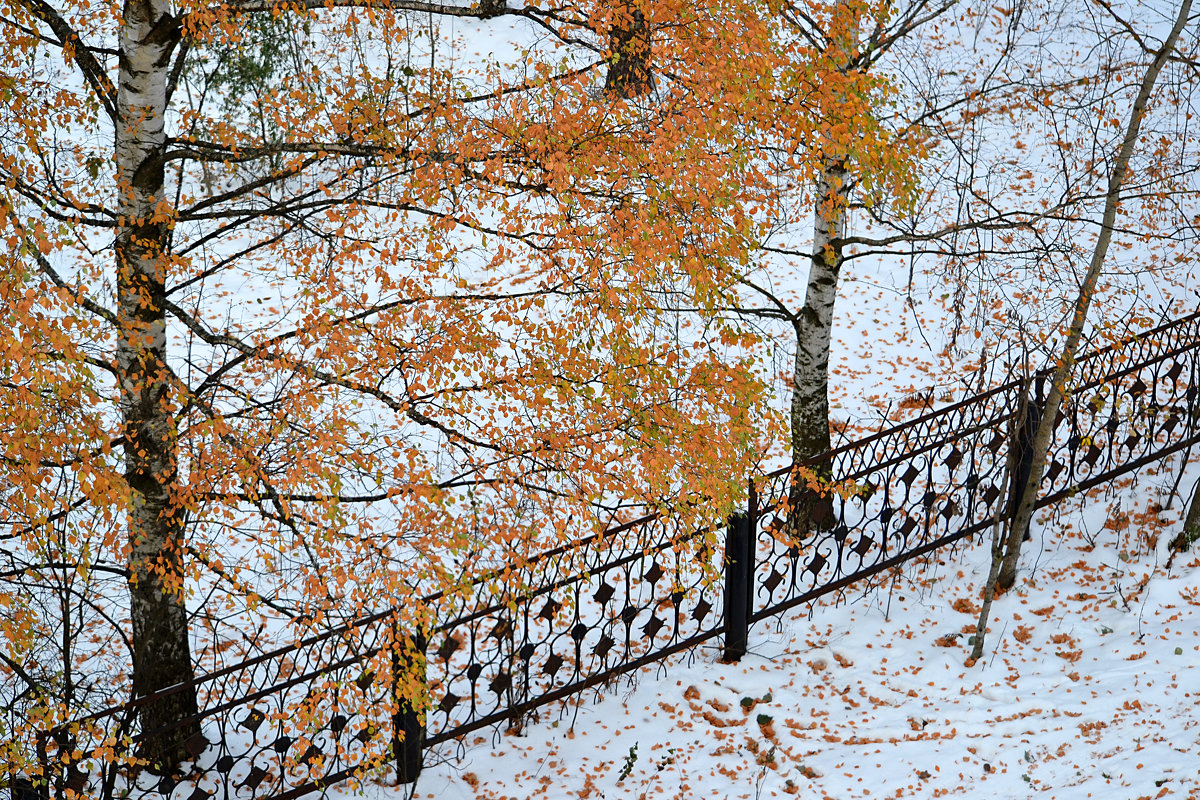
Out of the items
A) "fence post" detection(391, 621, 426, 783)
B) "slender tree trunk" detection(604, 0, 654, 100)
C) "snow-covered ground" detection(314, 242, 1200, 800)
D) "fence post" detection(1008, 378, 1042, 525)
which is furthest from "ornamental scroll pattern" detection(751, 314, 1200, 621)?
"slender tree trunk" detection(604, 0, 654, 100)

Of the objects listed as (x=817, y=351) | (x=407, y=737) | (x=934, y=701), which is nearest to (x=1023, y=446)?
(x=817, y=351)

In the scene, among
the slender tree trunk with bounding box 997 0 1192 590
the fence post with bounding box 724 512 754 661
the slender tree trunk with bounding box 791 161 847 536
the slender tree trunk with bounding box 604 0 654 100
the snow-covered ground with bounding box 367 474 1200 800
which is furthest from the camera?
the slender tree trunk with bounding box 791 161 847 536

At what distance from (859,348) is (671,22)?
7.20 metres

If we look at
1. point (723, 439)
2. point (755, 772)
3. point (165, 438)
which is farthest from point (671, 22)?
point (755, 772)

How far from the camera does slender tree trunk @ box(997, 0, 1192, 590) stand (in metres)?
5.35

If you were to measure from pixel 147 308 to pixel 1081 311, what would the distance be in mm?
5525

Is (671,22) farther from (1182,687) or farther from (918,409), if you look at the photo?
(918,409)

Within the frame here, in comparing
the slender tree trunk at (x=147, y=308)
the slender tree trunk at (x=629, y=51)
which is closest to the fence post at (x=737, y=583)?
the slender tree trunk at (x=629, y=51)

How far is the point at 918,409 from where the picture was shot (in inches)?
403

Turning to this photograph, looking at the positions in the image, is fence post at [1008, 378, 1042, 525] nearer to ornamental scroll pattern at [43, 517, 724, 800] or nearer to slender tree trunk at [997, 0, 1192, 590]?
slender tree trunk at [997, 0, 1192, 590]

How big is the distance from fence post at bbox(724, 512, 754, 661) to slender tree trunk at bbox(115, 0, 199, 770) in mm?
3360

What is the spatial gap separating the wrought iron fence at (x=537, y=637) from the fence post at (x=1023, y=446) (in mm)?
20

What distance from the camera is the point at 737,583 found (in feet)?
20.6

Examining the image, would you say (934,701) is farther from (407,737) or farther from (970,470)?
(407,737)
